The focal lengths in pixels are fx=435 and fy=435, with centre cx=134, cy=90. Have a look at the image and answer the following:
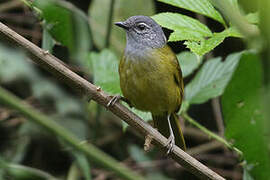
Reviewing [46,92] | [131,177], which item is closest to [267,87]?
[131,177]

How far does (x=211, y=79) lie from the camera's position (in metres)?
2.93

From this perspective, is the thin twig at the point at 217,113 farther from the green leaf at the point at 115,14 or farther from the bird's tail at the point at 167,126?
the bird's tail at the point at 167,126

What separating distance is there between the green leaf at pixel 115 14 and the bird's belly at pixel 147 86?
1.35 metres

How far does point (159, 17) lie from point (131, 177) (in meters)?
0.66

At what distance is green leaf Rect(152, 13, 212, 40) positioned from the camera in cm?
149

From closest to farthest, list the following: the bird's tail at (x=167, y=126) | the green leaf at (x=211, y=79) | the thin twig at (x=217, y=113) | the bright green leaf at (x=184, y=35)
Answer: the bright green leaf at (x=184, y=35), the bird's tail at (x=167, y=126), the green leaf at (x=211, y=79), the thin twig at (x=217, y=113)

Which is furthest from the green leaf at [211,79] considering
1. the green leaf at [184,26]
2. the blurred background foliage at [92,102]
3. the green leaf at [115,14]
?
the green leaf at [184,26]

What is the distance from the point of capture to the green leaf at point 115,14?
3.84 meters

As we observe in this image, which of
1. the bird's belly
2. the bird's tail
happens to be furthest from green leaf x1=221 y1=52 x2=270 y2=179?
the bird's tail

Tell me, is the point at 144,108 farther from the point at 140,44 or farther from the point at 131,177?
the point at 131,177

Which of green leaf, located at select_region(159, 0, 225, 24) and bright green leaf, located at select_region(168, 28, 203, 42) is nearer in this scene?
green leaf, located at select_region(159, 0, 225, 24)

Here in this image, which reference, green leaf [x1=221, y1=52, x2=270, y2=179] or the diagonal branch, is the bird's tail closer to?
the diagonal branch

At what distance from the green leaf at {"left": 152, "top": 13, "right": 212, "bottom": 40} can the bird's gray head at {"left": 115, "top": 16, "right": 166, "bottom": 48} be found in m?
1.07

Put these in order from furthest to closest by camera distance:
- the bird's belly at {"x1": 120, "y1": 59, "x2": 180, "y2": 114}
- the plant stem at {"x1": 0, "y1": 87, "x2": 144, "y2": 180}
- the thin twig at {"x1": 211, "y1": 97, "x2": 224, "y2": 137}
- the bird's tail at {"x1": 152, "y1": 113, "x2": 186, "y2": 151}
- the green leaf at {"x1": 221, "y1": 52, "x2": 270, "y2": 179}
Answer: the thin twig at {"x1": 211, "y1": 97, "x2": 224, "y2": 137} → the bird's tail at {"x1": 152, "y1": 113, "x2": 186, "y2": 151} → the bird's belly at {"x1": 120, "y1": 59, "x2": 180, "y2": 114} → the plant stem at {"x1": 0, "y1": 87, "x2": 144, "y2": 180} → the green leaf at {"x1": 221, "y1": 52, "x2": 270, "y2": 179}
